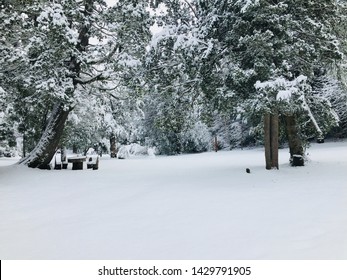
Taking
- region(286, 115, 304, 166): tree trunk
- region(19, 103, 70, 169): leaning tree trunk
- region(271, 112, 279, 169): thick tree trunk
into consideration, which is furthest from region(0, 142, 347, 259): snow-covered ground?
region(19, 103, 70, 169): leaning tree trunk

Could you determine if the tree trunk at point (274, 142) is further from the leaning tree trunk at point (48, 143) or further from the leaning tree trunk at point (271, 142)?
the leaning tree trunk at point (48, 143)

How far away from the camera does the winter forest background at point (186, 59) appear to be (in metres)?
11.5

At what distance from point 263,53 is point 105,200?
265 inches

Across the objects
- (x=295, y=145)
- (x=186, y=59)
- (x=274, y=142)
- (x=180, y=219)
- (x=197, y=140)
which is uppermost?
(x=186, y=59)

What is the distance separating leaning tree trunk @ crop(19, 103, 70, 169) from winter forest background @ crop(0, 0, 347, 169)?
46mm

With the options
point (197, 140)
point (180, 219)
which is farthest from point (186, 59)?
point (197, 140)

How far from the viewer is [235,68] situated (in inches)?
467

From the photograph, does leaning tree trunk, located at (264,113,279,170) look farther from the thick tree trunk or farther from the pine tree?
the pine tree

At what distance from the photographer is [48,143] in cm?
1598

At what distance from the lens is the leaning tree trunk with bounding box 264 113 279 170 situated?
13.3 metres

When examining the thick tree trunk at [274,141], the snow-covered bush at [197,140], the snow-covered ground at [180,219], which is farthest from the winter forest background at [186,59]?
the snow-covered bush at [197,140]

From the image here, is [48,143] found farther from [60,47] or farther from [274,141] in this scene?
[274,141]

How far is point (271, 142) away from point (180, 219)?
26.0 ft
